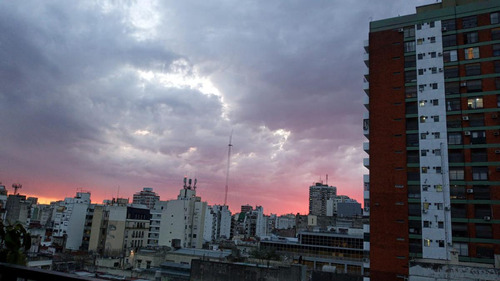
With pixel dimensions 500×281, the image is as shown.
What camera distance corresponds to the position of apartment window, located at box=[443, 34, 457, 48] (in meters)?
44.0

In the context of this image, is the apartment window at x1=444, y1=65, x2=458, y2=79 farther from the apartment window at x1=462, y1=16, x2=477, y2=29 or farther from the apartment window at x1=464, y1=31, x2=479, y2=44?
the apartment window at x1=462, y1=16, x2=477, y2=29

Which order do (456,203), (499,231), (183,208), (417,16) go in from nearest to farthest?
(499,231), (456,203), (417,16), (183,208)

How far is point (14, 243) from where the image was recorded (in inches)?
276

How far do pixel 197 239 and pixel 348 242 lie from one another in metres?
34.9

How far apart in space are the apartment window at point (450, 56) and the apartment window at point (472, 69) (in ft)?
5.98

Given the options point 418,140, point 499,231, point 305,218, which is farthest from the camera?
point 305,218

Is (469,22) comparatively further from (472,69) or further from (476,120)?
(476,120)

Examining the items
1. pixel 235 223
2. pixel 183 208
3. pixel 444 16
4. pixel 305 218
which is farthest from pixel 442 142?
pixel 235 223

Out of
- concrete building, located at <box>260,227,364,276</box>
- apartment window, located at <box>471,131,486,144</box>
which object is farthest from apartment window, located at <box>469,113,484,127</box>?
concrete building, located at <box>260,227,364,276</box>

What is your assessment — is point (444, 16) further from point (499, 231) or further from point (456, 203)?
point (499, 231)

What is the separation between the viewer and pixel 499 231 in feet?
123

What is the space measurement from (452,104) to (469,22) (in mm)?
10866

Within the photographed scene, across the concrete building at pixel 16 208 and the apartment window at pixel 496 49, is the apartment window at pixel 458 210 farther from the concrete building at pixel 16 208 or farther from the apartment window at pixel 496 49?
the concrete building at pixel 16 208

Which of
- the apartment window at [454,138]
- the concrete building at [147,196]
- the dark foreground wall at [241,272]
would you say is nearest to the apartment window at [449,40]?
the apartment window at [454,138]
